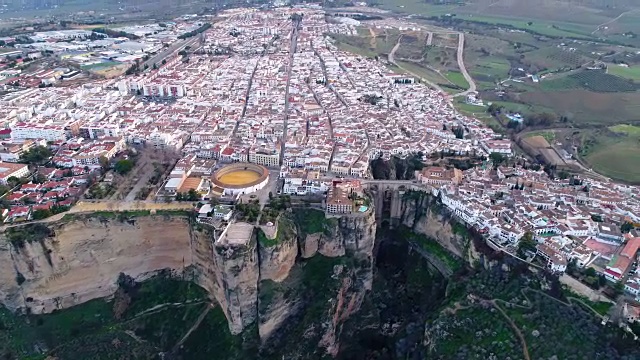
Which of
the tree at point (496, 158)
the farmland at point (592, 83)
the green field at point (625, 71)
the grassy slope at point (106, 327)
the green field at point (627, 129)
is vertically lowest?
the grassy slope at point (106, 327)

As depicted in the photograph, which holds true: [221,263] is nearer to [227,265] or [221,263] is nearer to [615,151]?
[227,265]

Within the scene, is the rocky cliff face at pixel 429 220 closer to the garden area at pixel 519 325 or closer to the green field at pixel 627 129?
the garden area at pixel 519 325

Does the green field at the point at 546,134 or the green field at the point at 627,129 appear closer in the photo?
the green field at the point at 546,134

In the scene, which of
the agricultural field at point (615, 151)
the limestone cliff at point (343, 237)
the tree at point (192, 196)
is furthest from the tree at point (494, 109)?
the tree at point (192, 196)

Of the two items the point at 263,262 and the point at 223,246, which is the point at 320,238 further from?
the point at 223,246

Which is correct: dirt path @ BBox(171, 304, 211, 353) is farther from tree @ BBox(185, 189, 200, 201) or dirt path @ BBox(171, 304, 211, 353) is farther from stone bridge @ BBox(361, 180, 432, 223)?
stone bridge @ BBox(361, 180, 432, 223)

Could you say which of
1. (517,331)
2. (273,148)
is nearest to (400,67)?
(273,148)
